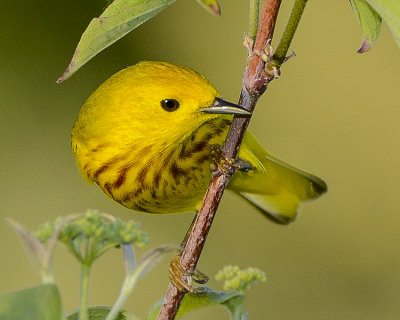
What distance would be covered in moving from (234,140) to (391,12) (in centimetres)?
28

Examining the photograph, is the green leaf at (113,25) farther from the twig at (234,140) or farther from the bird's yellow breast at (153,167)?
the bird's yellow breast at (153,167)

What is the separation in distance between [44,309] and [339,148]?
2.78 meters

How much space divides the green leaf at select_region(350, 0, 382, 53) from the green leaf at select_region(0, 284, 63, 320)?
0.48 m

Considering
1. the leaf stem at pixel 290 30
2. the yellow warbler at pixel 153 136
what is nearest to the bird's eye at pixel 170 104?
the yellow warbler at pixel 153 136

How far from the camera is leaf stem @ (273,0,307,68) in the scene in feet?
2.88

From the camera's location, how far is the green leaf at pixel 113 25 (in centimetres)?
86

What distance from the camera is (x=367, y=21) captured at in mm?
917

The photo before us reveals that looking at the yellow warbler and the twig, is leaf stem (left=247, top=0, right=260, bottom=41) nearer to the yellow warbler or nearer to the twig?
the twig

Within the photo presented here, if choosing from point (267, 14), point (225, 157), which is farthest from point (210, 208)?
point (267, 14)

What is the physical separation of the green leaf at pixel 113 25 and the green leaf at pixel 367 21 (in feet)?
0.75

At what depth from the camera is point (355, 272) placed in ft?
10.9

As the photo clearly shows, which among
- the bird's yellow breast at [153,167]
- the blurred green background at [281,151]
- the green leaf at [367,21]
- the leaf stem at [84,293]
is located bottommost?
the leaf stem at [84,293]

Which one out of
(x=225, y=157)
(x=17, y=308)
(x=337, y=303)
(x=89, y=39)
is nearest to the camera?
(x=17, y=308)

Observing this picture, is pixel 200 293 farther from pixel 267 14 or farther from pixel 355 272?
pixel 355 272
